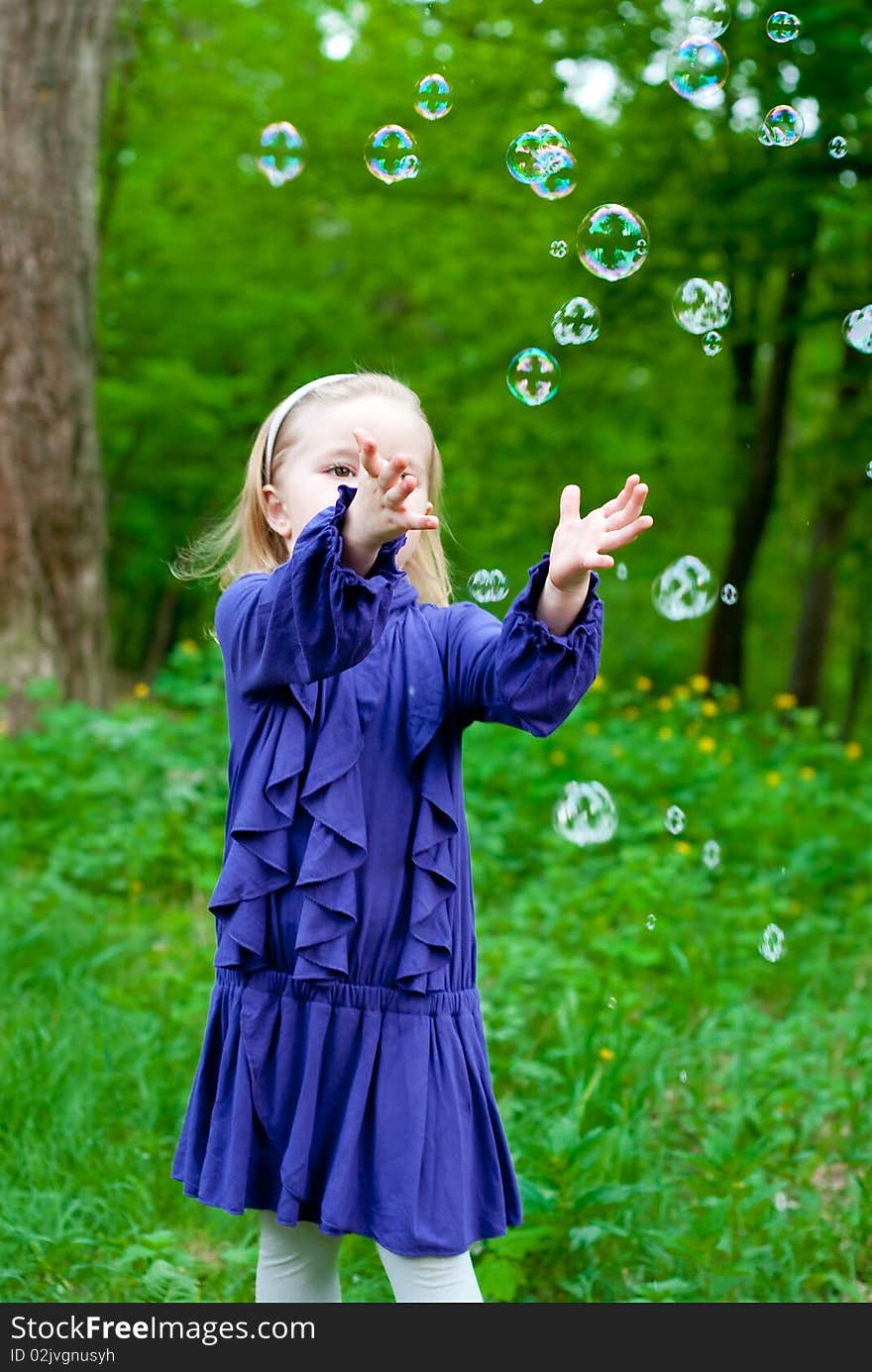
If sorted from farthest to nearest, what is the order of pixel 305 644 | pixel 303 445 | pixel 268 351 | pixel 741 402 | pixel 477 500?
pixel 268 351 → pixel 477 500 → pixel 741 402 → pixel 303 445 → pixel 305 644

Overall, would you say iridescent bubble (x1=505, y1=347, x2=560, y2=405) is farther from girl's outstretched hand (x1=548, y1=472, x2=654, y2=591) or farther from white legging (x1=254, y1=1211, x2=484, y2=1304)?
white legging (x1=254, y1=1211, x2=484, y2=1304)

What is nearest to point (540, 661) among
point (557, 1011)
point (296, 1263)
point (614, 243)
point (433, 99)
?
point (296, 1263)

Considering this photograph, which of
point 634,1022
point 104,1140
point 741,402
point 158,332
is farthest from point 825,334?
point 104,1140

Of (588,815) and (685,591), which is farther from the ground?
(685,591)

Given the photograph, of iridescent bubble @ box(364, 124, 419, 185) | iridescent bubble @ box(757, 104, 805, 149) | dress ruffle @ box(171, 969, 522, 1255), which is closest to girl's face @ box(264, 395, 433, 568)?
dress ruffle @ box(171, 969, 522, 1255)

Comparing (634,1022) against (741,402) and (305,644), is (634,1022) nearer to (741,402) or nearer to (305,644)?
(305,644)

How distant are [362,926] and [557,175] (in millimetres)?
1770

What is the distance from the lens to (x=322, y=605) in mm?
1764

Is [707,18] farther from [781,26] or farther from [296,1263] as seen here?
[296,1263]

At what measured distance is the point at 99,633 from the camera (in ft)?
22.7

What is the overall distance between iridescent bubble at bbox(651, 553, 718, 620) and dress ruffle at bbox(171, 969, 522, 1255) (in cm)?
119

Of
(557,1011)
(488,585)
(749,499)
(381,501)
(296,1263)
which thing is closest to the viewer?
(381,501)
